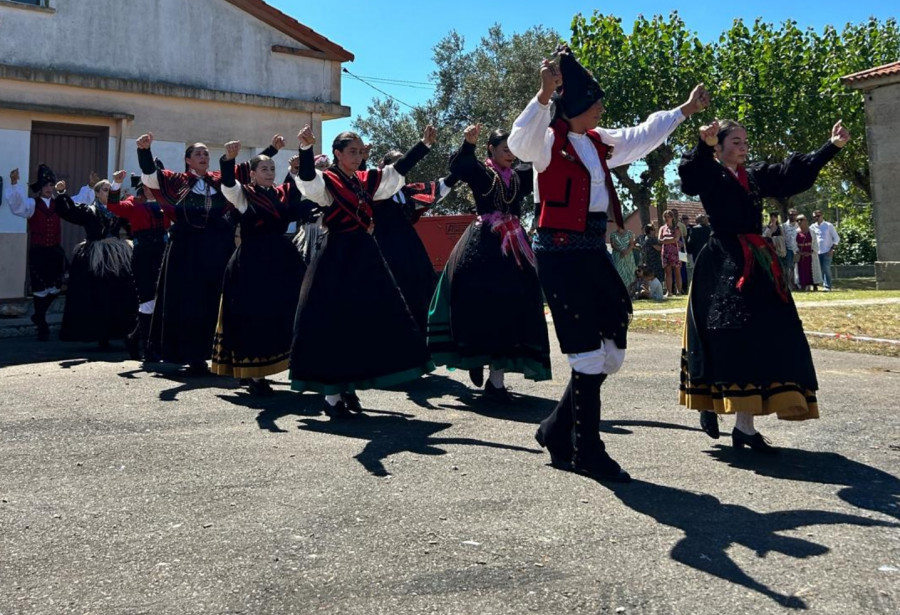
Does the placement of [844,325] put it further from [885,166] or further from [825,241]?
[885,166]

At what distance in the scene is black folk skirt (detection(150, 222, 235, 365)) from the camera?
8.66 metres

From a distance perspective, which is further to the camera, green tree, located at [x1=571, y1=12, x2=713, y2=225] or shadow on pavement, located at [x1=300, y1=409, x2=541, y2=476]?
green tree, located at [x1=571, y1=12, x2=713, y2=225]

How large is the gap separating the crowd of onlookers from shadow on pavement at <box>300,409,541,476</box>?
10392 millimetres

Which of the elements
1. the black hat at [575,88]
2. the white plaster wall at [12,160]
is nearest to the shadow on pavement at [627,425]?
the black hat at [575,88]

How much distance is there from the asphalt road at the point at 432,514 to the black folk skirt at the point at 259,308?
0.65 m

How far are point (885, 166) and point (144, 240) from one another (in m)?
21.2

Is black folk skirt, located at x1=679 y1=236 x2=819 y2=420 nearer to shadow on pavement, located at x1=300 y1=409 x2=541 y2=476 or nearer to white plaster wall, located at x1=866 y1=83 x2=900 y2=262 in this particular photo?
shadow on pavement, located at x1=300 y1=409 x2=541 y2=476

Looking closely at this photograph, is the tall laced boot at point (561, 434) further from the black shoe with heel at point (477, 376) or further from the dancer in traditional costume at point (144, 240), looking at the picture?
the dancer in traditional costume at point (144, 240)

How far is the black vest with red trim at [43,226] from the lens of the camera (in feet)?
41.3

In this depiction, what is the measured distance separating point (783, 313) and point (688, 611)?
8.61 ft

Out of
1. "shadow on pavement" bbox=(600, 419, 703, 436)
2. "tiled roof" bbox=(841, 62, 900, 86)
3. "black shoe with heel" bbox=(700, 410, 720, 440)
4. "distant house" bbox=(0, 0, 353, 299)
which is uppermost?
"tiled roof" bbox=(841, 62, 900, 86)

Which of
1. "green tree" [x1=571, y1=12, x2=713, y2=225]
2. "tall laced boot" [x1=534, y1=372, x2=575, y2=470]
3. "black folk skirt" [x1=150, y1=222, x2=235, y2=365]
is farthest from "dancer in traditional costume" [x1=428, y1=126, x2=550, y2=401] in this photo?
"green tree" [x1=571, y1=12, x2=713, y2=225]

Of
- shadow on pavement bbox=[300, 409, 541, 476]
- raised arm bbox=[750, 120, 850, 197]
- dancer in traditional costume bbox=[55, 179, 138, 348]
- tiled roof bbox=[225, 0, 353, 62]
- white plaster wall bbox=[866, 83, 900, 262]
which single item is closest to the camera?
shadow on pavement bbox=[300, 409, 541, 476]

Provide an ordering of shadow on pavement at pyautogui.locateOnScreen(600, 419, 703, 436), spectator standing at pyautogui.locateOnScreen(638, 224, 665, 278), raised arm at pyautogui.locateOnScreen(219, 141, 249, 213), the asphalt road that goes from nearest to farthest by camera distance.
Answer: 1. the asphalt road
2. shadow on pavement at pyautogui.locateOnScreen(600, 419, 703, 436)
3. raised arm at pyautogui.locateOnScreen(219, 141, 249, 213)
4. spectator standing at pyautogui.locateOnScreen(638, 224, 665, 278)
